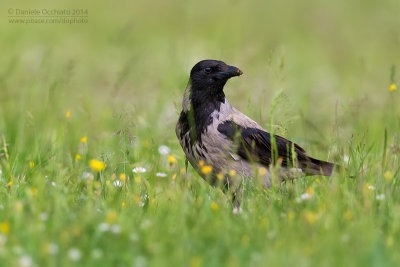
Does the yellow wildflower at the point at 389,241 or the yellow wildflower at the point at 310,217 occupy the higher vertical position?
the yellow wildflower at the point at 310,217

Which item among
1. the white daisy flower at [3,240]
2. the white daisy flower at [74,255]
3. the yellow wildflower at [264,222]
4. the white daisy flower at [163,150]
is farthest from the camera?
the white daisy flower at [163,150]

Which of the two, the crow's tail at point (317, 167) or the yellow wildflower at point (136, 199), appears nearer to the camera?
the yellow wildflower at point (136, 199)

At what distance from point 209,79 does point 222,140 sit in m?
0.58

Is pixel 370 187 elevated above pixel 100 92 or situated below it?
above

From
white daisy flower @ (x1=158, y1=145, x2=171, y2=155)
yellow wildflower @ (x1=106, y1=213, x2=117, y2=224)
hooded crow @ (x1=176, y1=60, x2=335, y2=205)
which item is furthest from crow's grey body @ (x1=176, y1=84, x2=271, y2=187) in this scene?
yellow wildflower @ (x1=106, y1=213, x2=117, y2=224)

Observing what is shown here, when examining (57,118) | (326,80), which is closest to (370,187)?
(57,118)

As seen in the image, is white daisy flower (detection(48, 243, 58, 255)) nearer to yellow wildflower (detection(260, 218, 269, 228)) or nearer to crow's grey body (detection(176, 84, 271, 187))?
yellow wildflower (detection(260, 218, 269, 228))

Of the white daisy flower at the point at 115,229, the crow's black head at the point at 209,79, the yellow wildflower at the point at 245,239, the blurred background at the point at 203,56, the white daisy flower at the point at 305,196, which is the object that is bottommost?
the blurred background at the point at 203,56

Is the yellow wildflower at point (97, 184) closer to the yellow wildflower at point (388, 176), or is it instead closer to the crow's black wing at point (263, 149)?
the crow's black wing at point (263, 149)

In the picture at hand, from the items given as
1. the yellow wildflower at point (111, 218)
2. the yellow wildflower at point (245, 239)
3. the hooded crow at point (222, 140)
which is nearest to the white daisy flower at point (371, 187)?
the hooded crow at point (222, 140)

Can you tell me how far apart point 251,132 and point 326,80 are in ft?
18.8

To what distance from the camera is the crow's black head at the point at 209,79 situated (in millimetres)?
5574

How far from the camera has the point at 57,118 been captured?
25.3 feet

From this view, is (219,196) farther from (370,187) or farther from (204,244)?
(204,244)
